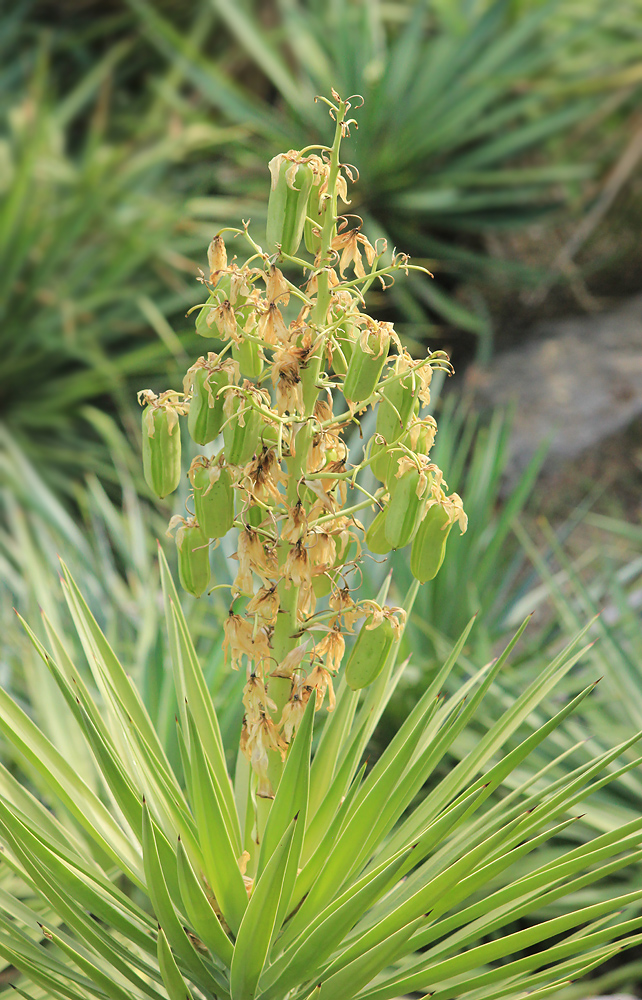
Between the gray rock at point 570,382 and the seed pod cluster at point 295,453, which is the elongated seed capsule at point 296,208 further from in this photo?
the gray rock at point 570,382

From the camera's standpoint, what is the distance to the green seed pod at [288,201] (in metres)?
0.72

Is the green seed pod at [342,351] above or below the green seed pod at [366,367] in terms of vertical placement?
above

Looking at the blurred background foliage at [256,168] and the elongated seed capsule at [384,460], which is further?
the blurred background foliage at [256,168]

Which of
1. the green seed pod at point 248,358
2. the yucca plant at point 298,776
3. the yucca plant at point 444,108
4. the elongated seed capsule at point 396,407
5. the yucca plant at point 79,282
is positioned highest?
the yucca plant at point 444,108

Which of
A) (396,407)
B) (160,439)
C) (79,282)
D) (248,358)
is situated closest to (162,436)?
(160,439)

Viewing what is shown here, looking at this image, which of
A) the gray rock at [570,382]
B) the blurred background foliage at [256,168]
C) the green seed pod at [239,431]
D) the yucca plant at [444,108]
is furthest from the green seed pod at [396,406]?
the yucca plant at [444,108]

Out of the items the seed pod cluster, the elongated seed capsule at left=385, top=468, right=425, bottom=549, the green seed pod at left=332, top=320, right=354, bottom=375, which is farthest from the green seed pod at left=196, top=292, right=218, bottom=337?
the elongated seed capsule at left=385, top=468, right=425, bottom=549

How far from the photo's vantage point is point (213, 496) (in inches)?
29.8

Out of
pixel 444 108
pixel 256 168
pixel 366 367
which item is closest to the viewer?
pixel 366 367

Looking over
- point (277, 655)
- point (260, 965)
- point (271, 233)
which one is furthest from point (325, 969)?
point (271, 233)

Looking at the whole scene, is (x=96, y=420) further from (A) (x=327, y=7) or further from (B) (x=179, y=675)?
(A) (x=327, y=7)

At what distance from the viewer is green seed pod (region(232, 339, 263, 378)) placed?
0.78 m

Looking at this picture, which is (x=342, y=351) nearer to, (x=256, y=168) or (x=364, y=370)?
(x=364, y=370)

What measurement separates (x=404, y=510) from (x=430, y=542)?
0.16 feet
